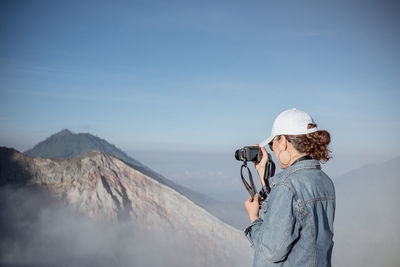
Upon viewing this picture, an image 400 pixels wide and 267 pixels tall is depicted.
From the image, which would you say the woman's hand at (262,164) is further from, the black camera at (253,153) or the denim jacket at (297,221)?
the denim jacket at (297,221)

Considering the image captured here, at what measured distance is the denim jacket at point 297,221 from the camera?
7.24 ft

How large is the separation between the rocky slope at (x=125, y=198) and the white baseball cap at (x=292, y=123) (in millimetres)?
24827

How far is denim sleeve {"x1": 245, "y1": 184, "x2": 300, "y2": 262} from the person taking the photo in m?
2.19

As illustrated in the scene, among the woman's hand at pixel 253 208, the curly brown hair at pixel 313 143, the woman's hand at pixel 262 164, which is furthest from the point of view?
the woman's hand at pixel 262 164

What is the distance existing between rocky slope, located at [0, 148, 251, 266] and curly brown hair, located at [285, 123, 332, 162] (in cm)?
2488

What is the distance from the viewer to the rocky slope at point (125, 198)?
24.9 m

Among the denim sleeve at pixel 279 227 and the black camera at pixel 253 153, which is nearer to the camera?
the denim sleeve at pixel 279 227

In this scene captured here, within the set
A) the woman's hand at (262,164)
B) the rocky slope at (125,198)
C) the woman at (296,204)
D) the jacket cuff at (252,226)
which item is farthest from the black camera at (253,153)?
the rocky slope at (125,198)

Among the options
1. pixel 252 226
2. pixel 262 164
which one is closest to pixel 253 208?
pixel 252 226

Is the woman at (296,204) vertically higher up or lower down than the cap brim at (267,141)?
lower down

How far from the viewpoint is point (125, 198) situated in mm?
26828

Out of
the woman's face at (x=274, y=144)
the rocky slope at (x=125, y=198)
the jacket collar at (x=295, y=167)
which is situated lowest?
the rocky slope at (x=125, y=198)

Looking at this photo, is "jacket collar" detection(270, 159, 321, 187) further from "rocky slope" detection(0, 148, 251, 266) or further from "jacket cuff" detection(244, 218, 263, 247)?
"rocky slope" detection(0, 148, 251, 266)

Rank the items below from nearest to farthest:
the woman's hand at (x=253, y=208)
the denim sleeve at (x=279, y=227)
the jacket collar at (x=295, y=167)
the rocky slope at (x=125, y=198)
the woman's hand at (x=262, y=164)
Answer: the denim sleeve at (x=279, y=227)
the jacket collar at (x=295, y=167)
the woman's hand at (x=253, y=208)
the woman's hand at (x=262, y=164)
the rocky slope at (x=125, y=198)
